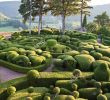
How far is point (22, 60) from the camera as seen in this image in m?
28.2

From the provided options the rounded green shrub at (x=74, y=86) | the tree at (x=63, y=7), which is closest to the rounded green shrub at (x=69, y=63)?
the rounded green shrub at (x=74, y=86)

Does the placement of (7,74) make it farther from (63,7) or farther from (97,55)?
(63,7)

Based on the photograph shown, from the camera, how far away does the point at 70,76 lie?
22.8 m

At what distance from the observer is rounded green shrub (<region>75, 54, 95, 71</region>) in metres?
26.2

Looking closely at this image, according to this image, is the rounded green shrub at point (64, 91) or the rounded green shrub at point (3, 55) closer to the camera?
the rounded green shrub at point (64, 91)

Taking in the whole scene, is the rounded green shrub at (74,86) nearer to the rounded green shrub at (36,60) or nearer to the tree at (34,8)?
the rounded green shrub at (36,60)

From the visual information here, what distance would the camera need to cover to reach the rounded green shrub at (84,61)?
26219mm

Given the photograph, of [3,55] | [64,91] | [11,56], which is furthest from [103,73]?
[3,55]

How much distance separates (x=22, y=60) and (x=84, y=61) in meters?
5.76

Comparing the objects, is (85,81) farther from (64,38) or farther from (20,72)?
(64,38)

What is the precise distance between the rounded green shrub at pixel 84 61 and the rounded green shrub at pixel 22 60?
447 cm

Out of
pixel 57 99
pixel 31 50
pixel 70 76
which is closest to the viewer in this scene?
pixel 57 99

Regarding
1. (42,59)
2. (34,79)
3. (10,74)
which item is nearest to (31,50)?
(42,59)

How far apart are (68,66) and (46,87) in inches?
197
